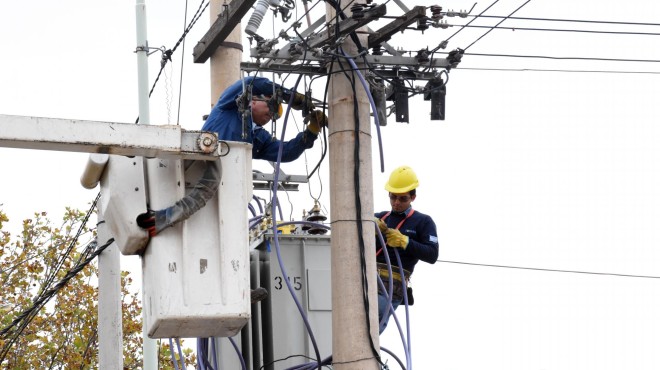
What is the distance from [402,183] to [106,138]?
4.03m

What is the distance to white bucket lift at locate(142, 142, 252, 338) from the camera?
701 centimetres

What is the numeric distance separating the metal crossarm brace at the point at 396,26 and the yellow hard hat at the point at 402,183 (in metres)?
1.47

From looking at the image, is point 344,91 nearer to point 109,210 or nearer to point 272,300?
point 272,300

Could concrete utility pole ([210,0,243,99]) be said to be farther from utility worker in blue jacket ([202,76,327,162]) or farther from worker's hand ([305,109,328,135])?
worker's hand ([305,109,328,135])

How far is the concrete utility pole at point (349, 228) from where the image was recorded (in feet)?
29.3

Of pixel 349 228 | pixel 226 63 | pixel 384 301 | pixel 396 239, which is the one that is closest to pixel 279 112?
pixel 396 239

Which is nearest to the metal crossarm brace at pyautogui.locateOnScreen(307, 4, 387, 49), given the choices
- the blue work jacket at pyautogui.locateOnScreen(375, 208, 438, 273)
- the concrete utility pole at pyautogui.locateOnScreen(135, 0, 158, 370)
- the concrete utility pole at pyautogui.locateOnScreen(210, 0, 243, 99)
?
the blue work jacket at pyautogui.locateOnScreen(375, 208, 438, 273)

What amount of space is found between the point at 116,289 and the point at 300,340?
60.8 inches

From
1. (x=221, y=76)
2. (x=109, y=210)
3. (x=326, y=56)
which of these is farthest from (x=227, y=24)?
(x=109, y=210)

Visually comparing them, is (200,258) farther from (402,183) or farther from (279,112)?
(402,183)

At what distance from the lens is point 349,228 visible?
29.8ft

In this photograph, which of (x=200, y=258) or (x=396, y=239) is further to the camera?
(x=396, y=239)

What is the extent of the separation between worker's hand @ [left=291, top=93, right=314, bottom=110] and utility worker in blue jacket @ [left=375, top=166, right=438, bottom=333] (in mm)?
1054

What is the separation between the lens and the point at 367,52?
30.9ft
